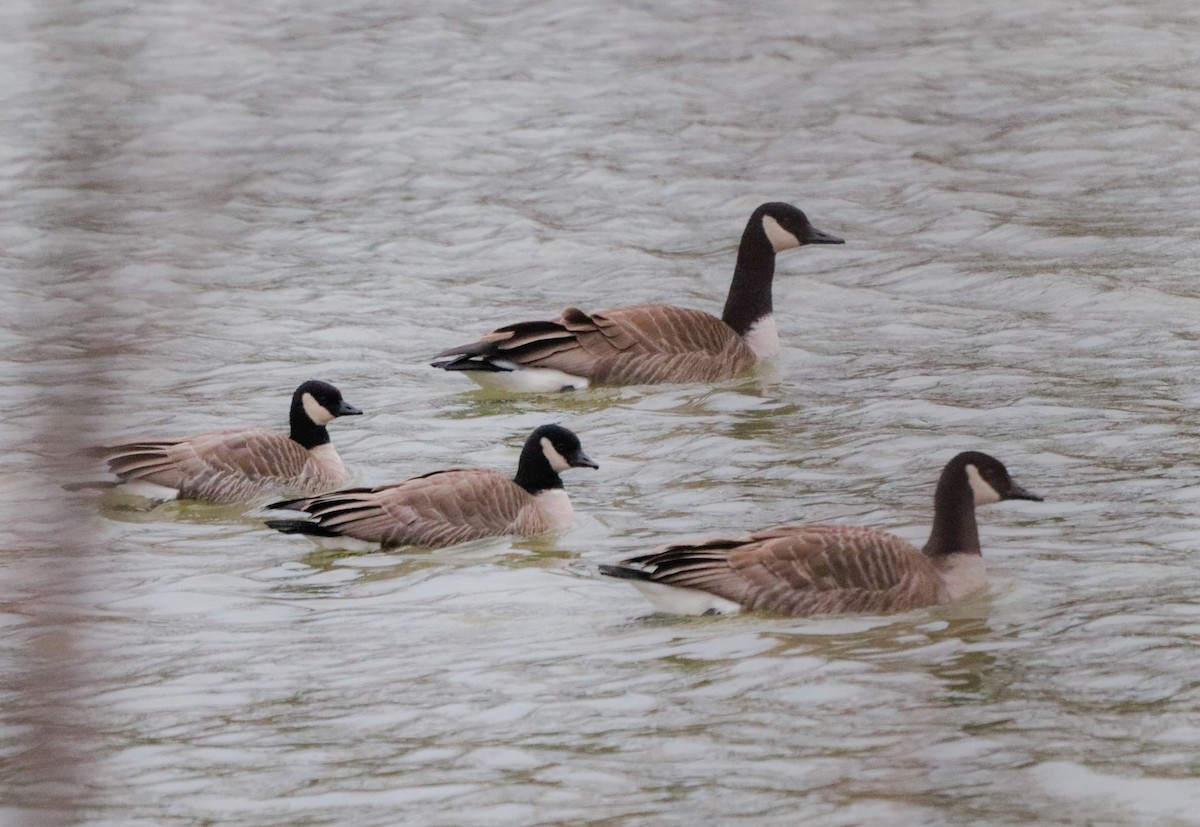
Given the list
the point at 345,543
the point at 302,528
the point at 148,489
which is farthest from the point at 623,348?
the point at 302,528

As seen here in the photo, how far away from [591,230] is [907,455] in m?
8.03

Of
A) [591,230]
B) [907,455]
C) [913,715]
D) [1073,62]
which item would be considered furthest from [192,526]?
[1073,62]

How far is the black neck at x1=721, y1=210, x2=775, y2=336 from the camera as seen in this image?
50.6 ft

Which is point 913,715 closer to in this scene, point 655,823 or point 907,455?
point 655,823

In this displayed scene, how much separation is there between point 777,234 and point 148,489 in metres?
6.33

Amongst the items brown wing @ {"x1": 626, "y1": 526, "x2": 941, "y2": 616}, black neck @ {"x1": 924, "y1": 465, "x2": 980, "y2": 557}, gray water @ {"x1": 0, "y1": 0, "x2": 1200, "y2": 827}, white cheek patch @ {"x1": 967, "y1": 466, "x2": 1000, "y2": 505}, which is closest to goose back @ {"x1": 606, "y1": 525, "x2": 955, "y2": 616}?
brown wing @ {"x1": 626, "y1": 526, "x2": 941, "y2": 616}

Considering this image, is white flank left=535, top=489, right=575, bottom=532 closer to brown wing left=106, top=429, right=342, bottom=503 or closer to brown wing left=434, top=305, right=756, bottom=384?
brown wing left=106, top=429, right=342, bottom=503

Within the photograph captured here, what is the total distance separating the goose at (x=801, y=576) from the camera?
895cm

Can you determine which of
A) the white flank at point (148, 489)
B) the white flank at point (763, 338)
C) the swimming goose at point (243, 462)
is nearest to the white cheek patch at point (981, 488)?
the swimming goose at point (243, 462)

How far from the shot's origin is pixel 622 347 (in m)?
14.6

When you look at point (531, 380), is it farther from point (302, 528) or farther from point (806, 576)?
point (806, 576)

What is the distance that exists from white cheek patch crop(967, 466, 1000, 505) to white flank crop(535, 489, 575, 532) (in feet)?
8.75

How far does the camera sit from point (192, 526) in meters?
11.7

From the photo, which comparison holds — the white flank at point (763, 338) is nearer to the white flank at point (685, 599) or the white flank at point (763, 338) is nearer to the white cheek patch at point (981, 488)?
the white cheek patch at point (981, 488)
